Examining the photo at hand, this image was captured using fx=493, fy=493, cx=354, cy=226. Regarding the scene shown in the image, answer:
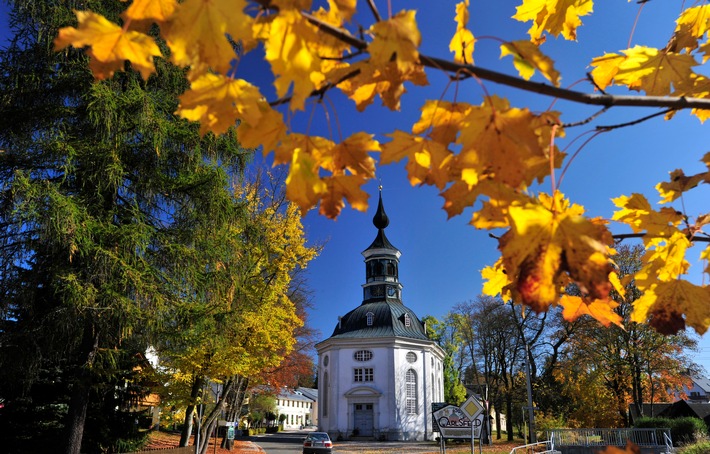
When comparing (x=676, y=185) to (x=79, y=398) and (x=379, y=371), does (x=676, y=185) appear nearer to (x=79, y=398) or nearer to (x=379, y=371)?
(x=79, y=398)

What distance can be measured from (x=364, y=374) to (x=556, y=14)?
1589 inches

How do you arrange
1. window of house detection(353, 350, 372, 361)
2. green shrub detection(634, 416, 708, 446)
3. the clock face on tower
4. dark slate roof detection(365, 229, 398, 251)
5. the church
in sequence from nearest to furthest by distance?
green shrub detection(634, 416, 708, 446) → the church → window of house detection(353, 350, 372, 361) → dark slate roof detection(365, 229, 398, 251) → the clock face on tower

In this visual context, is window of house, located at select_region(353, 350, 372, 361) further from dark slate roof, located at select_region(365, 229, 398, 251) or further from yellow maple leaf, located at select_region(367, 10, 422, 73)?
yellow maple leaf, located at select_region(367, 10, 422, 73)

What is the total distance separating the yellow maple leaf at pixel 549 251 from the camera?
1017 millimetres

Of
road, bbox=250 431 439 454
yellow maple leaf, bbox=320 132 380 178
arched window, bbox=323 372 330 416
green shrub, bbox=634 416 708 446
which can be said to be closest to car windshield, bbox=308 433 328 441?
road, bbox=250 431 439 454

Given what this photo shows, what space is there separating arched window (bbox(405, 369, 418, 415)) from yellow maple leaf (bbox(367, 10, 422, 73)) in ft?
136

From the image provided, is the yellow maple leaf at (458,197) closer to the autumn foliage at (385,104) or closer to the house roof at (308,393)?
the autumn foliage at (385,104)

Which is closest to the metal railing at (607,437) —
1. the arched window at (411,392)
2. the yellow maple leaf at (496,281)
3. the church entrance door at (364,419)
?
the arched window at (411,392)

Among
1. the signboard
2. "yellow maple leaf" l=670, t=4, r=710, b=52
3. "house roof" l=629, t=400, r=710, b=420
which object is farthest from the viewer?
"house roof" l=629, t=400, r=710, b=420

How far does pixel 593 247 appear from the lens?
1.01 meters

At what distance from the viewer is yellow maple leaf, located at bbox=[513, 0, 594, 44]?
1.99 meters

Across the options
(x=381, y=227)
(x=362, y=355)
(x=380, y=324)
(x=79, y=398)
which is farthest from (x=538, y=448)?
(x=381, y=227)

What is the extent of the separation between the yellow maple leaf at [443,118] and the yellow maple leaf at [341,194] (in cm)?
21

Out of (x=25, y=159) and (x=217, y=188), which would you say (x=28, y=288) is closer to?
(x=25, y=159)
